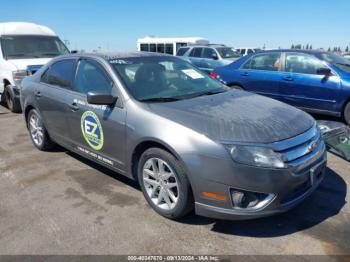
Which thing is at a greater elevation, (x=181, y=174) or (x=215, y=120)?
(x=215, y=120)

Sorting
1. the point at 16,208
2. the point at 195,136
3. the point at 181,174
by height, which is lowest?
the point at 16,208

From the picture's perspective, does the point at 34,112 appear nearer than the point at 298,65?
Yes

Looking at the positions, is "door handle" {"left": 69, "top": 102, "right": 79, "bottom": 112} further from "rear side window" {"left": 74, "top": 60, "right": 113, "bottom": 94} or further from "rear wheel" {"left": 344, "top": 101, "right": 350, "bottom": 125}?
"rear wheel" {"left": 344, "top": 101, "right": 350, "bottom": 125}

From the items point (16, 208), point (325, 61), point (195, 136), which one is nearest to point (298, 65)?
point (325, 61)

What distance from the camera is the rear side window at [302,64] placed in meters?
6.66

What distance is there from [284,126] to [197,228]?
124cm

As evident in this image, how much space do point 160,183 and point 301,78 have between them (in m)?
4.82

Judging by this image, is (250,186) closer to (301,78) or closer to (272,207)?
(272,207)

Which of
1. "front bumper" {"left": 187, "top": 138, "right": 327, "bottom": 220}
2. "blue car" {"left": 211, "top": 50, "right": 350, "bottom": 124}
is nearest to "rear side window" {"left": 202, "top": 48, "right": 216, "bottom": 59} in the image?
"blue car" {"left": 211, "top": 50, "right": 350, "bottom": 124}

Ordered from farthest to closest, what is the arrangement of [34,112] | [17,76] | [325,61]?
[17,76] → [325,61] → [34,112]

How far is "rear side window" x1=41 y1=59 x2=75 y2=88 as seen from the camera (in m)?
4.32

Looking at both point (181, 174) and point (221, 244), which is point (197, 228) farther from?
point (181, 174)

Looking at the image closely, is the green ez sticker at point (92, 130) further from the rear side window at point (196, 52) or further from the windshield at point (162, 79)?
the rear side window at point (196, 52)

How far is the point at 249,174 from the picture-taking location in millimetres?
2617
